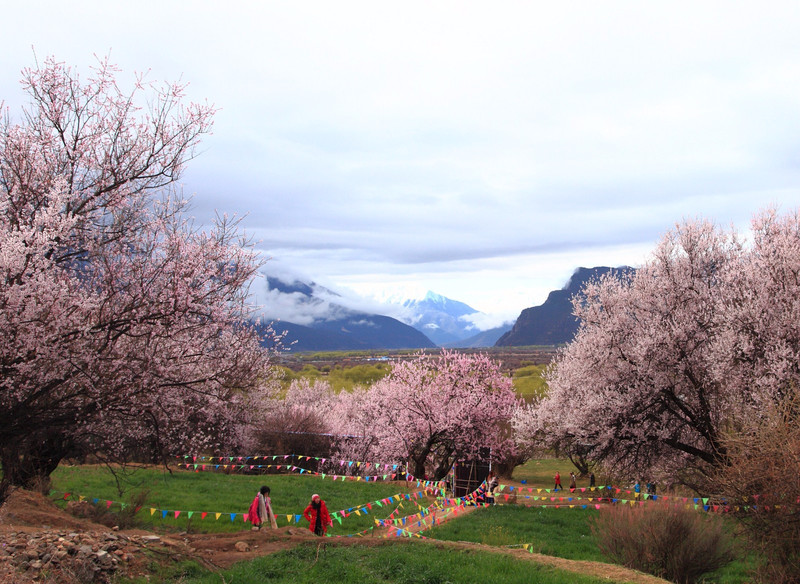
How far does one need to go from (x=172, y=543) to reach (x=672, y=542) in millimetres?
10241

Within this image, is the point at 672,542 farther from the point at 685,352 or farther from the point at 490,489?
the point at 490,489

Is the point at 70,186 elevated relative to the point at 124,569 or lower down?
elevated

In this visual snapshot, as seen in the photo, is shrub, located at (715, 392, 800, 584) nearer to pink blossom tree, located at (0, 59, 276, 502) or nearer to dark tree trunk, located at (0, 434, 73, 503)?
pink blossom tree, located at (0, 59, 276, 502)

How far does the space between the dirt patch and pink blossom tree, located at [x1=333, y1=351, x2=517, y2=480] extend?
17147 mm

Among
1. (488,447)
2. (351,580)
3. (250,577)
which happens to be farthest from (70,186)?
(488,447)

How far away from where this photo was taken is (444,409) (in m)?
31.3

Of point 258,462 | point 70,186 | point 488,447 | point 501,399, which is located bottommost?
point 258,462

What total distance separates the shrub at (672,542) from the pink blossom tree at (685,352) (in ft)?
20.5

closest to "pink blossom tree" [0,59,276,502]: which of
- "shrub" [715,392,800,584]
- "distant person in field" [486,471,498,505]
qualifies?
"shrub" [715,392,800,584]

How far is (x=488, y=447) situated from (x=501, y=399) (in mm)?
3003

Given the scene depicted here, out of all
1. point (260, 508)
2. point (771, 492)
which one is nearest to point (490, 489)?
point (260, 508)

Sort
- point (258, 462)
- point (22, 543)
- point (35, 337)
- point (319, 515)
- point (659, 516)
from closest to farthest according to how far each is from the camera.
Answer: point (35, 337) < point (22, 543) < point (659, 516) < point (319, 515) < point (258, 462)

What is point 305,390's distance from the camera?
6303 centimetres

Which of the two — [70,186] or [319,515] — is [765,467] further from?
[70,186]
